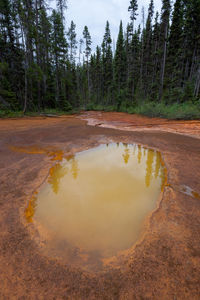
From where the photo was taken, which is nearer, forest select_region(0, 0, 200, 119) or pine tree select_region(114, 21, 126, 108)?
forest select_region(0, 0, 200, 119)

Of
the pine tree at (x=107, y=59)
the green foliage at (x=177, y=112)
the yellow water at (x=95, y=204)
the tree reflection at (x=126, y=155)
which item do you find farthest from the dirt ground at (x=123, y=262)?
the pine tree at (x=107, y=59)

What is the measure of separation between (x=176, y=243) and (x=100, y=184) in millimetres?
1474

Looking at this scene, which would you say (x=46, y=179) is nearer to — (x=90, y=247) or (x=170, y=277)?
(x=90, y=247)

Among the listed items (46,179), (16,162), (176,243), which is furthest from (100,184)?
(16,162)

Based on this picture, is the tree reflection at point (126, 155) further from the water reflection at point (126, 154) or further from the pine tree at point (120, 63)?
the pine tree at point (120, 63)

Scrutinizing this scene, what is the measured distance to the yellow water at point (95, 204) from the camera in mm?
1501

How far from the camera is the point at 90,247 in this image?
4.83 feet

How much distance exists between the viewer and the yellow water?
4.92ft

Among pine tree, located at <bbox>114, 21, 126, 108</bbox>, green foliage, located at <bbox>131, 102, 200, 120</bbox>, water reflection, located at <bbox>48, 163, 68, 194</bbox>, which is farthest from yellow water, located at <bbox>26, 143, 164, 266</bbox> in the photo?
pine tree, located at <bbox>114, 21, 126, 108</bbox>

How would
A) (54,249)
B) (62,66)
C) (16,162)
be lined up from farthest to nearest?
(62,66) → (16,162) → (54,249)

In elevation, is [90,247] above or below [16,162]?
below

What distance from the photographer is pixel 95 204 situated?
212 centimetres

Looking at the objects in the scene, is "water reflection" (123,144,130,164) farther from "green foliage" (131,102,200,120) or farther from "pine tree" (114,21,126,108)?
"pine tree" (114,21,126,108)

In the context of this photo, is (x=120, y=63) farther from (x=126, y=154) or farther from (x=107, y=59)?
(x=126, y=154)
